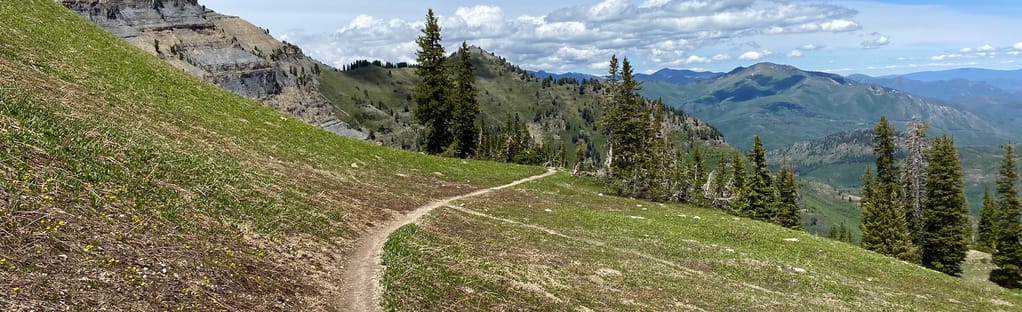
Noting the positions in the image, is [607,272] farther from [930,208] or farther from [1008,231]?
[1008,231]

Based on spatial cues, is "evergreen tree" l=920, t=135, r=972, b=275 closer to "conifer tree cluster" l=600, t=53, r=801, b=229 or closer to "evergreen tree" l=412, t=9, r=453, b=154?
"conifer tree cluster" l=600, t=53, r=801, b=229

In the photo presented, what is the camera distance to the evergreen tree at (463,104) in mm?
74188

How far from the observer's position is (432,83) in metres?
70.4

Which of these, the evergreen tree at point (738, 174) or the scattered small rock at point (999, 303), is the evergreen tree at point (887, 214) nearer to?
the evergreen tree at point (738, 174)

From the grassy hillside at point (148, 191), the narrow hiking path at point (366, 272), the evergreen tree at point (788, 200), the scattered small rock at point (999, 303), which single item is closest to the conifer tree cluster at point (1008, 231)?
the evergreen tree at point (788, 200)

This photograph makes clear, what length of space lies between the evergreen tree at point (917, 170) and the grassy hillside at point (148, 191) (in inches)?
2549

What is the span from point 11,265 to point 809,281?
2919 centimetres

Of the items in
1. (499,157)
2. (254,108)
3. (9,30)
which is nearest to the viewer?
(9,30)

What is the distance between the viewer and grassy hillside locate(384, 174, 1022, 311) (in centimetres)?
1800

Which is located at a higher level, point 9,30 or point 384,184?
point 9,30

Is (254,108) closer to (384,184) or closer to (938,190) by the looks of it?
(384,184)

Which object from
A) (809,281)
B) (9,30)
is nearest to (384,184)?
(9,30)

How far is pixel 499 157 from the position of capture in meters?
126

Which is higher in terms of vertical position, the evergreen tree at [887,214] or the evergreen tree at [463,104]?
the evergreen tree at [463,104]
